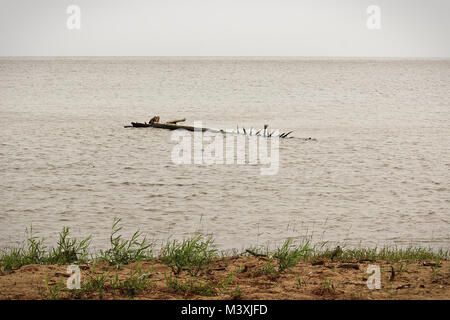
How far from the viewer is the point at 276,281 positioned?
6680 mm

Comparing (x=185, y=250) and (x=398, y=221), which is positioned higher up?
(x=185, y=250)

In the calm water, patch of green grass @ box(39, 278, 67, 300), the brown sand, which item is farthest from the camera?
the calm water

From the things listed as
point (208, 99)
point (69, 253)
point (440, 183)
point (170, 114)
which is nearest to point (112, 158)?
point (440, 183)

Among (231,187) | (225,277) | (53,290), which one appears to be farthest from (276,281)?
(231,187)

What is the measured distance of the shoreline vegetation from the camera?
6051 millimetres

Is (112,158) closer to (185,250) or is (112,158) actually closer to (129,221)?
(129,221)

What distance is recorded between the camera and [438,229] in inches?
485

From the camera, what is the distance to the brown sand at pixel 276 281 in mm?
6004

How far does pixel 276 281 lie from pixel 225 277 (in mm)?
664

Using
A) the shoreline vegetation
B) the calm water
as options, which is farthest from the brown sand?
the calm water

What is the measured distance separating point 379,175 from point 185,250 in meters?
12.4

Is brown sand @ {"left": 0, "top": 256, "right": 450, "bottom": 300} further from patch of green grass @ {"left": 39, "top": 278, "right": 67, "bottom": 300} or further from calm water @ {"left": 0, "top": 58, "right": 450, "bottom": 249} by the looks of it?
calm water @ {"left": 0, "top": 58, "right": 450, "bottom": 249}

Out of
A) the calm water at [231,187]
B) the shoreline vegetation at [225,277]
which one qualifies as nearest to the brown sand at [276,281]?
the shoreline vegetation at [225,277]

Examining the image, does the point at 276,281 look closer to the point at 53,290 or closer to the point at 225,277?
the point at 225,277
